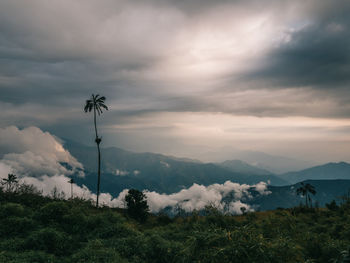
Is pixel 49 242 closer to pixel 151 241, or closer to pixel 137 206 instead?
pixel 151 241

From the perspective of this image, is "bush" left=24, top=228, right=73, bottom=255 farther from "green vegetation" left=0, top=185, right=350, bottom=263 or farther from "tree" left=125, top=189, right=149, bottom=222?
"tree" left=125, top=189, right=149, bottom=222

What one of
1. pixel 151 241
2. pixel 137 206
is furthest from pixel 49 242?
pixel 137 206

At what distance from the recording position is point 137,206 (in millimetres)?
51188

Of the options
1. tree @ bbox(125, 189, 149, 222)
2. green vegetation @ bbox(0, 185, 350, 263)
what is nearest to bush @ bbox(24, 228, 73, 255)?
green vegetation @ bbox(0, 185, 350, 263)

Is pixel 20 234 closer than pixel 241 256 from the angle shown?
No

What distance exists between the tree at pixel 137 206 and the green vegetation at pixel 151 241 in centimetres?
1886

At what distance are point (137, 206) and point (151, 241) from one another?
30.4 m

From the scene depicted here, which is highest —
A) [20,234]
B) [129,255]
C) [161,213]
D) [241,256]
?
[241,256]

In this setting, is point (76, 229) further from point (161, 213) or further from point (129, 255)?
point (161, 213)

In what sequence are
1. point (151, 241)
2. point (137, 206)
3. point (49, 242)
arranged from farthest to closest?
point (137, 206)
point (151, 241)
point (49, 242)

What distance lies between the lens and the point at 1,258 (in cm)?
1673

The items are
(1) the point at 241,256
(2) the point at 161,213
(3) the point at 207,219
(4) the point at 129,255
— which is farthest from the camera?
(2) the point at 161,213

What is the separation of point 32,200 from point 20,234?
55.4ft

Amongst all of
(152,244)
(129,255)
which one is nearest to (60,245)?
(129,255)
